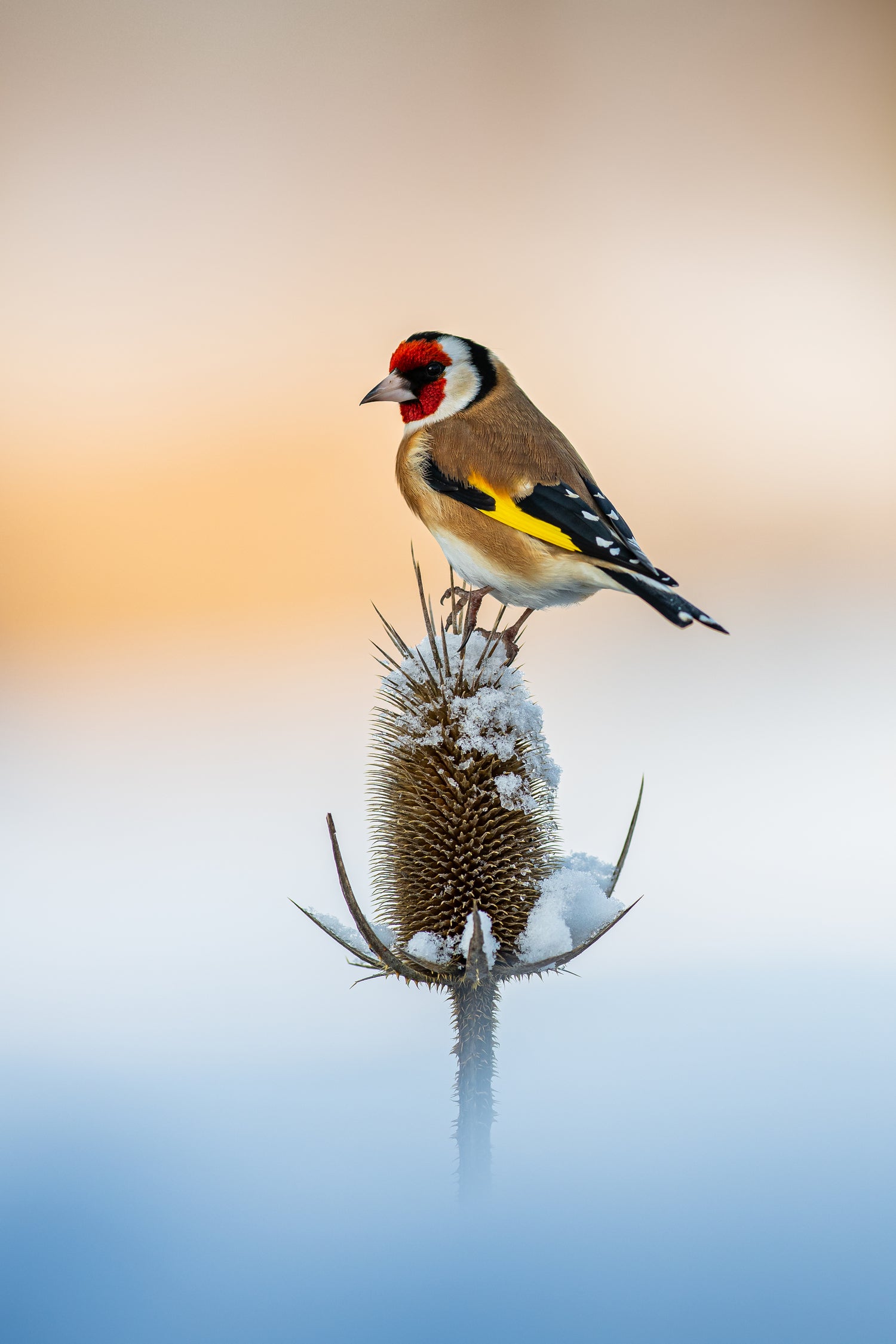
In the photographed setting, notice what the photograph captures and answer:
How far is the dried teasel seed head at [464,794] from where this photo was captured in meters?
2.78

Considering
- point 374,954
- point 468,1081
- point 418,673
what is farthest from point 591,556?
point 468,1081

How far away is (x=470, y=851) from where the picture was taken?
280 cm

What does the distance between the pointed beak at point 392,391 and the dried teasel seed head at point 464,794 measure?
0.94 meters

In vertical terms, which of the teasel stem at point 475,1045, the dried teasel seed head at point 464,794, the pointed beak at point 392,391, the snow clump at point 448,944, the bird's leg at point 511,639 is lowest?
the teasel stem at point 475,1045

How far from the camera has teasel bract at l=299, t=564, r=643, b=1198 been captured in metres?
2.69

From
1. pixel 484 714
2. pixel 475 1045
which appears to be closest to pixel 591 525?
pixel 484 714

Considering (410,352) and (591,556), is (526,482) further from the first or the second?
(410,352)

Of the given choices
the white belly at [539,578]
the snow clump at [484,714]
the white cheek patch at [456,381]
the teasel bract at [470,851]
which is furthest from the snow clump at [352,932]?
the white cheek patch at [456,381]

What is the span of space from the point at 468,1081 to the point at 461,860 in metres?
0.57

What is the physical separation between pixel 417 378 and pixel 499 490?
1.98 ft

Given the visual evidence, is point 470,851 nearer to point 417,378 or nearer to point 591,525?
point 591,525

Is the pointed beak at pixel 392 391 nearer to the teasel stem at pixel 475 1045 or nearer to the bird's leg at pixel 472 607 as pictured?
the bird's leg at pixel 472 607

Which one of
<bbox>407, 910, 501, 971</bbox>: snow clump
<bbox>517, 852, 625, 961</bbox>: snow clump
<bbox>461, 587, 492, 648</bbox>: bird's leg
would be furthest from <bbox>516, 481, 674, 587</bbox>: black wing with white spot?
<bbox>407, 910, 501, 971</bbox>: snow clump

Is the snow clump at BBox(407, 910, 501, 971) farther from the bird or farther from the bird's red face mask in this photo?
the bird's red face mask
